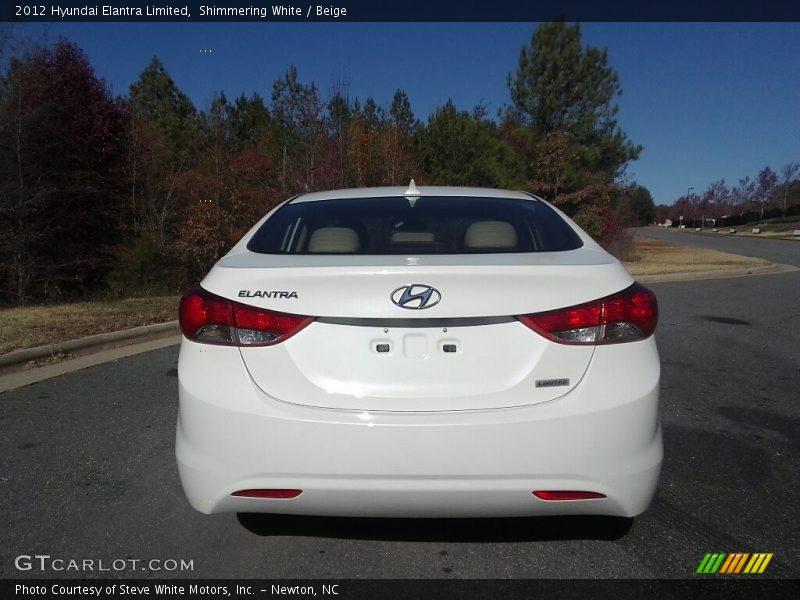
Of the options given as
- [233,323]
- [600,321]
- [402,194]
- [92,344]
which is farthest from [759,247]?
[233,323]

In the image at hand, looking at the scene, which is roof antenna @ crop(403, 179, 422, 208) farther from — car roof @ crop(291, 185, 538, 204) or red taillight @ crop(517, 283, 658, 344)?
red taillight @ crop(517, 283, 658, 344)

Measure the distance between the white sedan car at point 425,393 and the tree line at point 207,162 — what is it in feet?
33.3

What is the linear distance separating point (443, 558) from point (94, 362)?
4805mm

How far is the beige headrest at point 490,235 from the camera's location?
273 centimetres

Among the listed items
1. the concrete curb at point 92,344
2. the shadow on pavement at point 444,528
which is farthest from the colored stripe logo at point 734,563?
the concrete curb at point 92,344

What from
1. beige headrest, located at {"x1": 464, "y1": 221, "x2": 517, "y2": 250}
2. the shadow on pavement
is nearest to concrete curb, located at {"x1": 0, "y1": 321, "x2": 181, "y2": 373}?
the shadow on pavement

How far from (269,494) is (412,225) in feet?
5.41

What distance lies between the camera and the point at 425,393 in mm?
2068

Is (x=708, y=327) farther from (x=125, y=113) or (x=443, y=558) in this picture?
(x=125, y=113)

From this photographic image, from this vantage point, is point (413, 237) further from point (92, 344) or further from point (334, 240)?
point (92, 344)

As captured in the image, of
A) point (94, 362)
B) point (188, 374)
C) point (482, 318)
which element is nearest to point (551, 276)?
point (482, 318)

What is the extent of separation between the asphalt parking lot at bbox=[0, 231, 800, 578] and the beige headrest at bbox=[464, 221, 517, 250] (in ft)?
4.17

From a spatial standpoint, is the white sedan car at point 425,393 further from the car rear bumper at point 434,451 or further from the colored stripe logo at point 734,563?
the colored stripe logo at point 734,563
